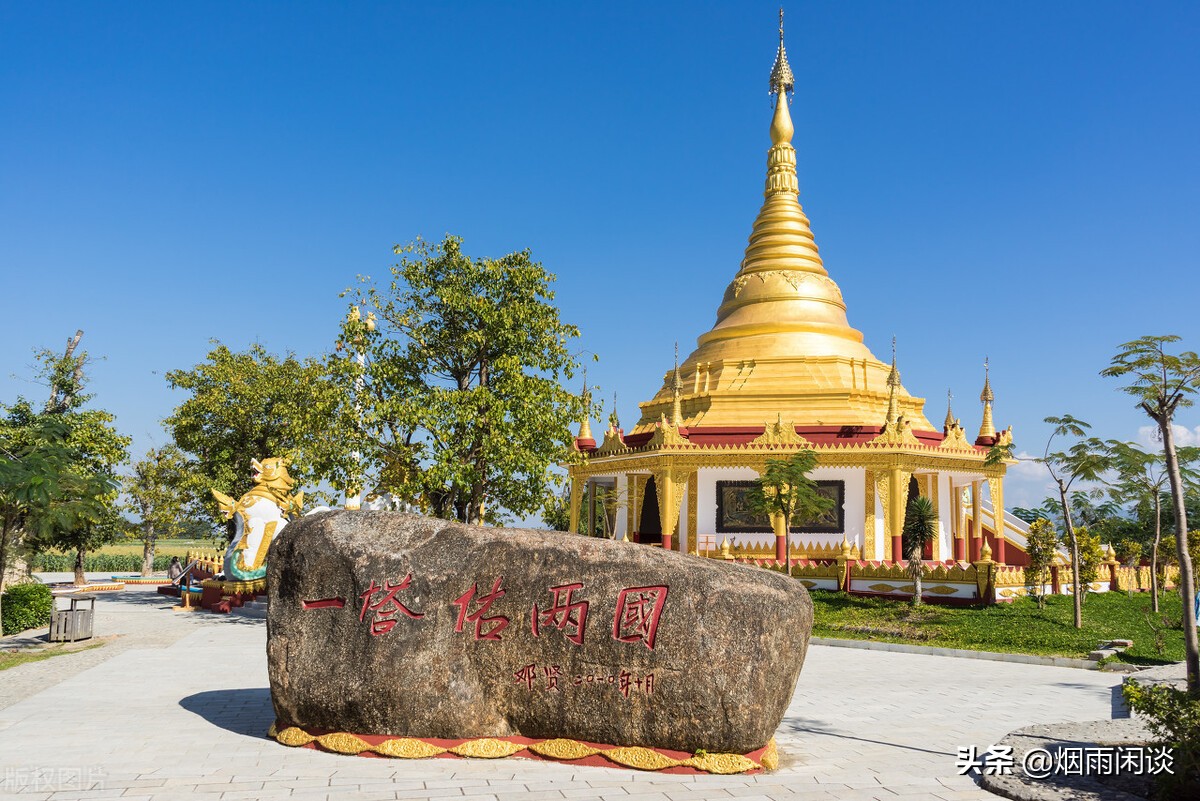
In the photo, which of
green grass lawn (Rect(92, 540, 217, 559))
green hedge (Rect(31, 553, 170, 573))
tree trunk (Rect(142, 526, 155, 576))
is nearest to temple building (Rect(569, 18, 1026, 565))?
tree trunk (Rect(142, 526, 155, 576))

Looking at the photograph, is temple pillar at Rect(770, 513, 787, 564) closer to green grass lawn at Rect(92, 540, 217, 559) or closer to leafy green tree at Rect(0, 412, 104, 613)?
leafy green tree at Rect(0, 412, 104, 613)

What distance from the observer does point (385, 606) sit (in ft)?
34.2

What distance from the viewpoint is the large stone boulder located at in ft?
32.5

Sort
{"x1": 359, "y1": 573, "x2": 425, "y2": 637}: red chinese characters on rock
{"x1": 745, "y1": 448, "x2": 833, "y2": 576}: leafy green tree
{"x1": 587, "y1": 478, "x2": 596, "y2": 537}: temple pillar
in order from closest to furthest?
1. {"x1": 359, "y1": 573, "x2": 425, "y2": 637}: red chinese characters on rock
2. {"x1": 745, "y1": 448, "x2": 833, "y2": 576}: leafy green tree
3. {"x1": 587, "y1": 478, "x2": 596, "y2": 537}: temple pillar

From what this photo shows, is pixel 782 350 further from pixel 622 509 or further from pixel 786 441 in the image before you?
pixel 622 509

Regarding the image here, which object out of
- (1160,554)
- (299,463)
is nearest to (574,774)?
(299,463)

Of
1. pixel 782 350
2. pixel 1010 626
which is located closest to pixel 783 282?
pixel 782 350

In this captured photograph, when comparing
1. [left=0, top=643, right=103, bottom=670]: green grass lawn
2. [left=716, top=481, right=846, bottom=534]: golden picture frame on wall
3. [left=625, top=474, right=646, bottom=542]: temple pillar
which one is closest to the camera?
[left=0, top=643, right=103, bottom=670]: green grass lawn

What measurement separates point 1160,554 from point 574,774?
101ft

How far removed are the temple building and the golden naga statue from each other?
11.8 meters

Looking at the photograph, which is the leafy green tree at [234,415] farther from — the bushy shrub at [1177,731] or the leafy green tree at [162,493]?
the bushy shrub at [1177,731]

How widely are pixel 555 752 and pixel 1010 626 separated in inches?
Result: 635

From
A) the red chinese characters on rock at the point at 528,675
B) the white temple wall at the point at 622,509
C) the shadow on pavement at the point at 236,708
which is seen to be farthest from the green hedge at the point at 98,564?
the red chinese characters on rock at the point at 528,675

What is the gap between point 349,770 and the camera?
31.2 ft
